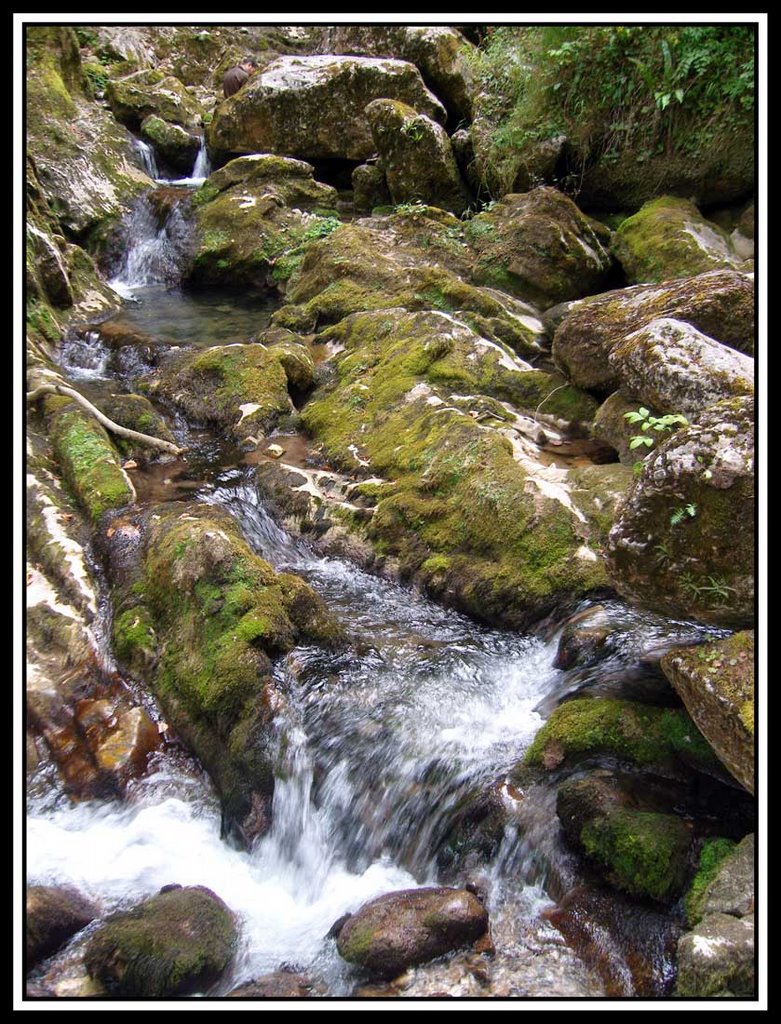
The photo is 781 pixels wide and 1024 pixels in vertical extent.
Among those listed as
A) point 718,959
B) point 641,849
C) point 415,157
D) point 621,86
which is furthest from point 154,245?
point 718,959

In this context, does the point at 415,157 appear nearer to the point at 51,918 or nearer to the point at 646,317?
the point at 646,317

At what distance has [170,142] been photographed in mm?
14984

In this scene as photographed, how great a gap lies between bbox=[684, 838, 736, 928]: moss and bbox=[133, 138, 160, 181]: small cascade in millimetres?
15866

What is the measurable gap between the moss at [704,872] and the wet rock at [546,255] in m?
7.68

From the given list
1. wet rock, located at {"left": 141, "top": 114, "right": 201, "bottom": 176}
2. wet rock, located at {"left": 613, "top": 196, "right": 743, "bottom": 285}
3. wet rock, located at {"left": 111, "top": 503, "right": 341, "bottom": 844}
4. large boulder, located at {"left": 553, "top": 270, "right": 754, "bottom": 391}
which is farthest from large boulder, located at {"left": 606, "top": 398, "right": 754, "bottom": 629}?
wet rock, located at {"left": 141, "top": 114, "right": 201, "bottom": 176}

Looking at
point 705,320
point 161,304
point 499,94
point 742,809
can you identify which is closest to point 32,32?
point 161,304

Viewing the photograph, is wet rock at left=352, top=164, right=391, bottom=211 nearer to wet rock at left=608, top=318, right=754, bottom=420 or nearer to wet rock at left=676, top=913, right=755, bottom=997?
wet rock at left=608, top=318, right=754, bottom=420

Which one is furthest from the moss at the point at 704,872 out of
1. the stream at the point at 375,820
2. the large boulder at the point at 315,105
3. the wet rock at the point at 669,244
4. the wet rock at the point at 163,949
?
the large boulder at the point at 315,105

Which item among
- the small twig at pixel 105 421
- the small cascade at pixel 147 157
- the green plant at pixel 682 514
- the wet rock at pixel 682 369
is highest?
the small cascade at pixel 147 157

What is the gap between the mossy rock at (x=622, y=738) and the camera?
3811 millimetres

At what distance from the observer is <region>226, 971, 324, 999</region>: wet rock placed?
3.36 m

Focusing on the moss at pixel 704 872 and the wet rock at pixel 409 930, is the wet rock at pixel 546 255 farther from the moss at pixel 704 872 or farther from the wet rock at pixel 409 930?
the wet rock at pixel 409 930

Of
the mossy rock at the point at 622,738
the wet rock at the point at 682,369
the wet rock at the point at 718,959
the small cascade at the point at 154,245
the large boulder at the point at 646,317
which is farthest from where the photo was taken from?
the small cascade at the point at 154,245

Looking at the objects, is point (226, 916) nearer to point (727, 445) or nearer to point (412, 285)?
point (727, 445)
